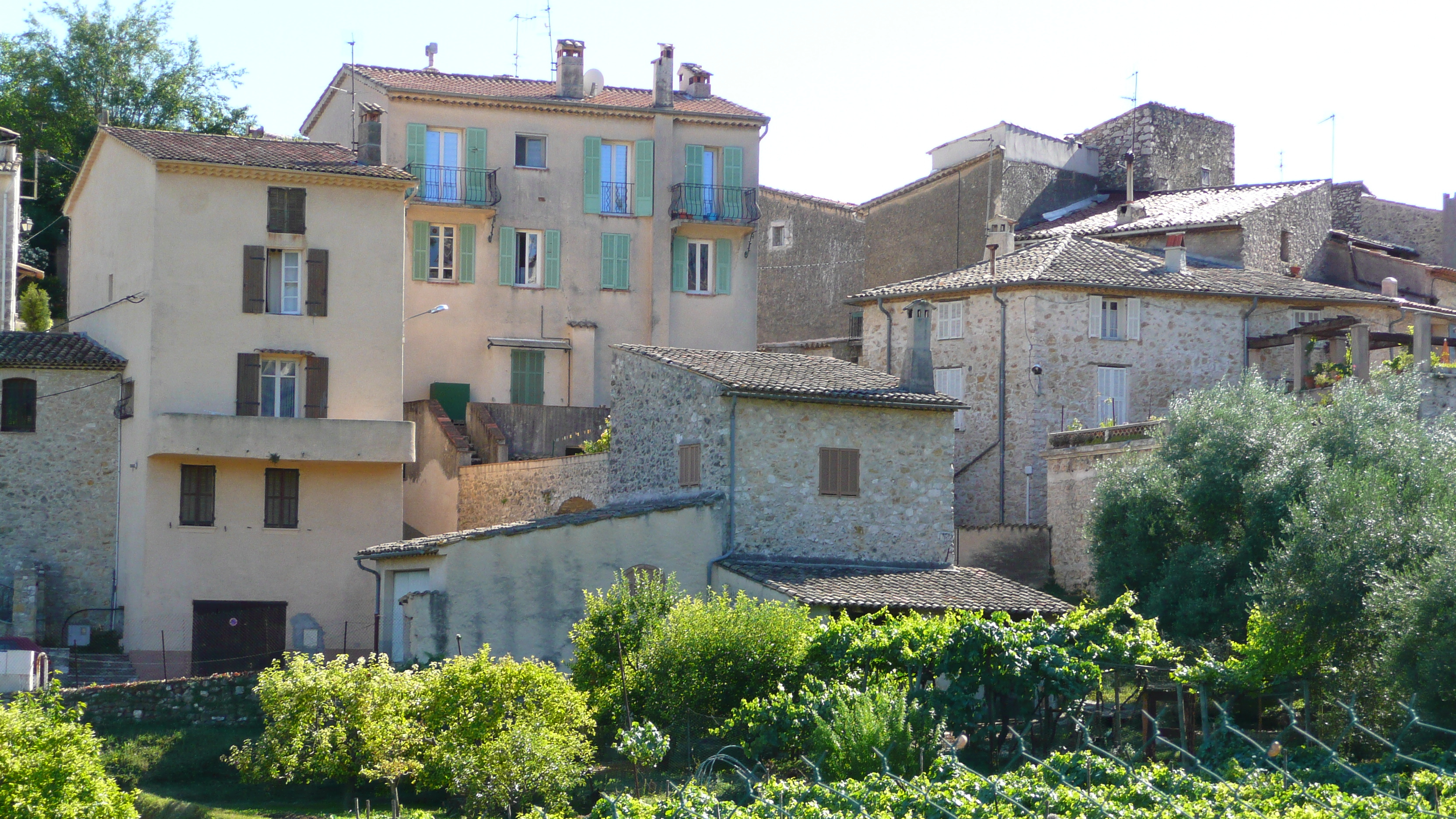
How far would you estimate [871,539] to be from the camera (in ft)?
93.8

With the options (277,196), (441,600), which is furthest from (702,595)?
(277,196)

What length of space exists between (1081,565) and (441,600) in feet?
42.9

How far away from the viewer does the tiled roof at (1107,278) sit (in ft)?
118

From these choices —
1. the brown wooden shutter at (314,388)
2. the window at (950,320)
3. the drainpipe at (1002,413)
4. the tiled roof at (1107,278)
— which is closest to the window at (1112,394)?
the tiled roof at (1107,278)

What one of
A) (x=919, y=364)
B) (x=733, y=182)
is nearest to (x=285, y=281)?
(x=919, y=364)

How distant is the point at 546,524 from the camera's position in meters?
26.7

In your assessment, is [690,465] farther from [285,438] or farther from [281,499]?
[281,499]

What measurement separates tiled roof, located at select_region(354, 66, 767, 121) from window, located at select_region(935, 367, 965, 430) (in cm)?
869

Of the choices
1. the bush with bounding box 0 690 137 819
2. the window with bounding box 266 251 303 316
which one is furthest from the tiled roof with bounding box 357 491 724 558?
the bush with bounding box 0 690 137 819

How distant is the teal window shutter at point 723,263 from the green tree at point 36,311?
638 inches

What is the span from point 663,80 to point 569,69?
242cm

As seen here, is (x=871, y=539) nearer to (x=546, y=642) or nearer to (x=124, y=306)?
(x=546, y=642)

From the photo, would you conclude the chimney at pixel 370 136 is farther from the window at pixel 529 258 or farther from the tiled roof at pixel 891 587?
the tiled roof at pixel 891 587

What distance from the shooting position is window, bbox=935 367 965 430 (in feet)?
121
